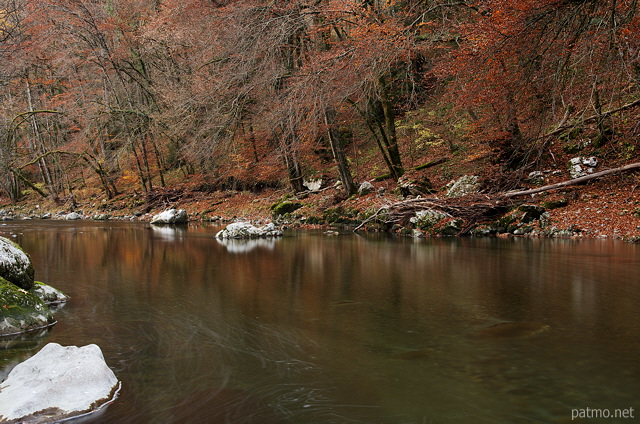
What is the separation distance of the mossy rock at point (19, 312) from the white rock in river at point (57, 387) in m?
1.55

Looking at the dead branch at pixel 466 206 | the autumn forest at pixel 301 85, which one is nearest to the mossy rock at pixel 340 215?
the autumn forest at pixel 301 85

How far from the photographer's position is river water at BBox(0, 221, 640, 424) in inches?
111

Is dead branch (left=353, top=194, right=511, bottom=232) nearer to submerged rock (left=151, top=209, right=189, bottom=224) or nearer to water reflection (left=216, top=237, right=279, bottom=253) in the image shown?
water reflection (left=216, top=237, right=279, bottom=253)

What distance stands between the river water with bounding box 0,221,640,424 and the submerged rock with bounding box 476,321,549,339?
19 mm

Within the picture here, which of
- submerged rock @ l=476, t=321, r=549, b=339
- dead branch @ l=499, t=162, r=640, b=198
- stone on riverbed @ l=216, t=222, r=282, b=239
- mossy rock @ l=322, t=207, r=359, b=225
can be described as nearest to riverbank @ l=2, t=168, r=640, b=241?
mossy rock @ l=322, t=207, r=359, b=225

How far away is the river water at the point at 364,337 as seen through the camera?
2.81m

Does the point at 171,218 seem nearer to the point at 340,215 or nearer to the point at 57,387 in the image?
the point at 340,215

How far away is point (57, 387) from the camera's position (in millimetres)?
2748

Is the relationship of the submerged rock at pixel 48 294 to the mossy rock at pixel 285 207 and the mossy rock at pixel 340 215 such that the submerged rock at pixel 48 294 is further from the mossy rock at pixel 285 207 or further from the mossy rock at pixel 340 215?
the mossy rock at pixel 285 207

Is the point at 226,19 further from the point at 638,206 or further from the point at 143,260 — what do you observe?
the point at 638,206

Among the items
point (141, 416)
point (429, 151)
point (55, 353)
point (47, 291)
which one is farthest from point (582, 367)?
point (429, 151)

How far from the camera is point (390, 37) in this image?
33.3 feet

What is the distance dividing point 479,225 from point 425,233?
1455mm

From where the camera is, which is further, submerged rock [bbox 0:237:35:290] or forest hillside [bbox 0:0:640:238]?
forest hillside [bbox 0:0:640:238]
